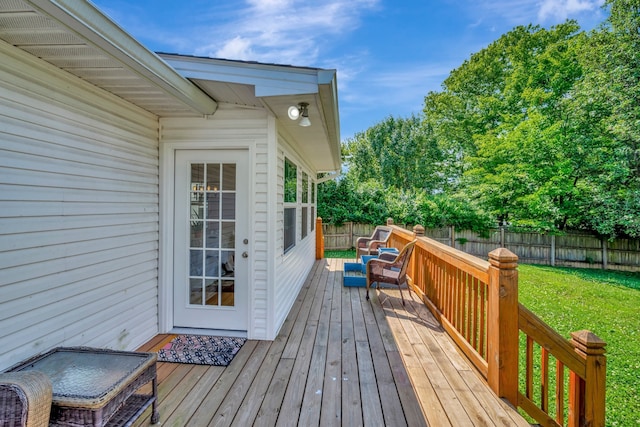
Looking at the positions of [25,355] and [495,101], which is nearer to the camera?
[25,355]

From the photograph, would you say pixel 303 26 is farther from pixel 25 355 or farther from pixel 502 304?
pixel 25 355

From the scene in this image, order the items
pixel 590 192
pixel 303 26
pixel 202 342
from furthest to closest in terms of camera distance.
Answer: pixel 590 192 < pixel 303 26 < pixel 202 342

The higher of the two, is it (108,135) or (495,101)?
(495,101)

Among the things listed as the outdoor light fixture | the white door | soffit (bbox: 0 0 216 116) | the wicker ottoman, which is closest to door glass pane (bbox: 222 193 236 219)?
the white door

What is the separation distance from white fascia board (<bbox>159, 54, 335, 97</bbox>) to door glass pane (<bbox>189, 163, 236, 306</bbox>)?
3.14ft

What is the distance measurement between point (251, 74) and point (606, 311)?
7.50 metres

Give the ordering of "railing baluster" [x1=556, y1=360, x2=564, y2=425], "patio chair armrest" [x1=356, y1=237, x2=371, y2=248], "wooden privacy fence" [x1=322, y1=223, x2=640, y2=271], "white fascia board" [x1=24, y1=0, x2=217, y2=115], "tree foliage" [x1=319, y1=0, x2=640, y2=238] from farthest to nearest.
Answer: "wooden privacy fence" [x1=322, y1=223, x2=640, y2=271] < "tree foliage" [x1=319, y1=0, x2=640, y2=238] < "patio chair armrest" [x1=356, y1=237, x2=371, y2=248] < "railing baluster" [x1=556, y1=360, x2=564, y2=425] < "white fascia board" [x1=24, y1=0, x2=217, y2=115]

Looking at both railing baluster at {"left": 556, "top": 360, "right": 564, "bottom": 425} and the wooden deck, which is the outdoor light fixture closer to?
the wooden deck

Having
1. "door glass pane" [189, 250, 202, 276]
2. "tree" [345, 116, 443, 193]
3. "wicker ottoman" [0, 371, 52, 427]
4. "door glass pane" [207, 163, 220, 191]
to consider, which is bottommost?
"wicker ottoman" [0, 371, 52, 427]

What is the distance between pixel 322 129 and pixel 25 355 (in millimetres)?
3288

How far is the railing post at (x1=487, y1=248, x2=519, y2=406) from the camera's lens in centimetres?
215

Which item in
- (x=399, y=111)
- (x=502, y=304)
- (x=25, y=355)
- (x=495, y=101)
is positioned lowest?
(x=25, y=355)

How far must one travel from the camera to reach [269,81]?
8.13ft

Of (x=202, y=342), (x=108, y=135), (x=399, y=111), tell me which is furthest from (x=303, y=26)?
(x=399, y=111)
